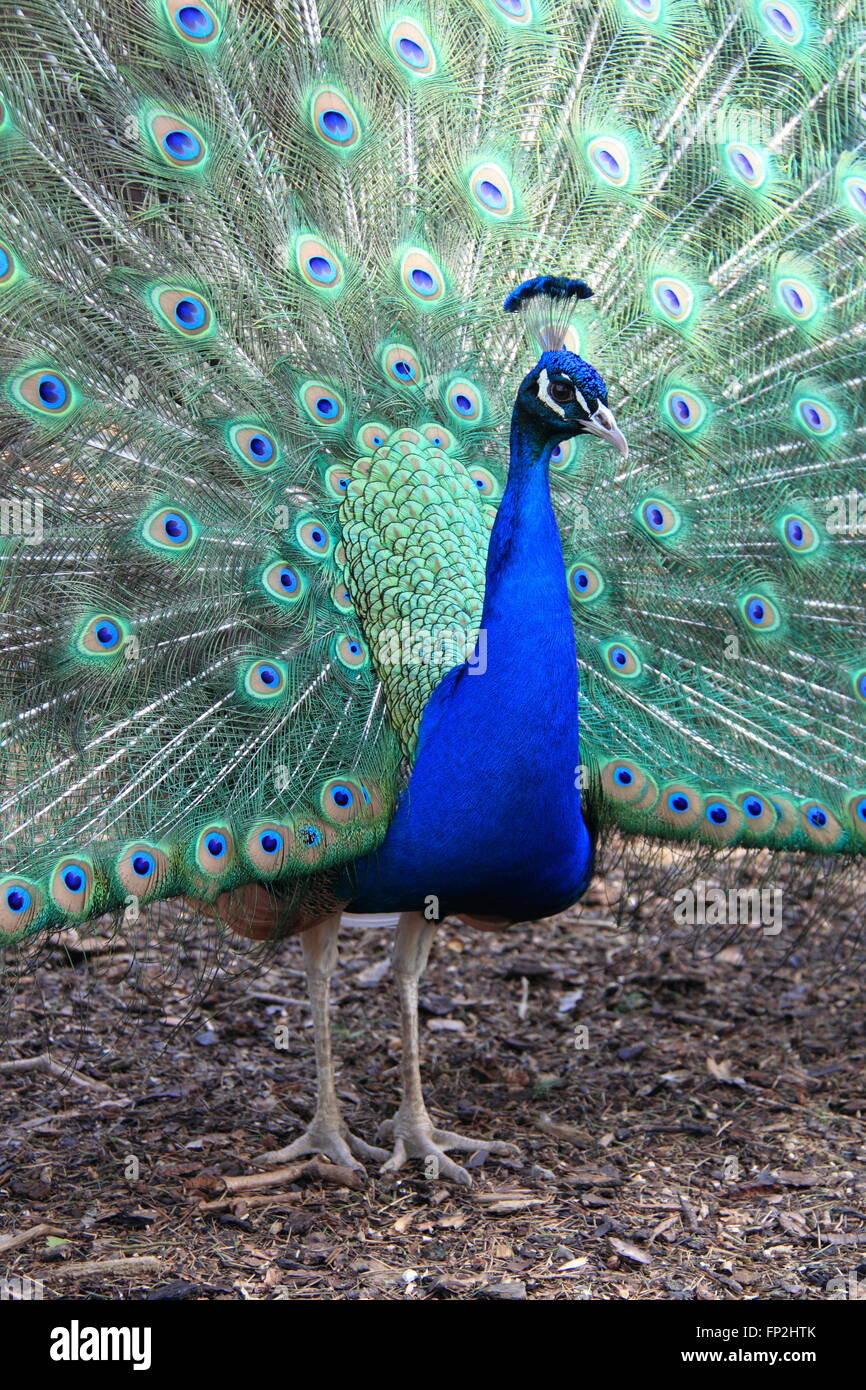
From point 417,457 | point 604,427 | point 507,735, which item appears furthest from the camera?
point 417,457

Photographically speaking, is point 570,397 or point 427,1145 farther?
point 427,1145

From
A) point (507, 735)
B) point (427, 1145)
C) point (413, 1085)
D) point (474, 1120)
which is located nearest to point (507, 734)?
point (507, 735)

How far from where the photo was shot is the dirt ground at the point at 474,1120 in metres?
3.28

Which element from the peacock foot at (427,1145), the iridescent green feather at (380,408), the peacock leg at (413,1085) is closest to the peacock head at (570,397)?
the iridescent green feather at (380,408)

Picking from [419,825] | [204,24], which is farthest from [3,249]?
[419,825]

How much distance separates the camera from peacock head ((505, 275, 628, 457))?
3.13m

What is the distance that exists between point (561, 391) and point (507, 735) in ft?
2.53

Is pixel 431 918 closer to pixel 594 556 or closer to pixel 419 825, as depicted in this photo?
pixel 419 825

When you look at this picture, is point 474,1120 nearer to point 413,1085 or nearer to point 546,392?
point 413,1085

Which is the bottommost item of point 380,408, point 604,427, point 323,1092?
point 323,1092

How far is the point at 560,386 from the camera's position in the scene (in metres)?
3.15

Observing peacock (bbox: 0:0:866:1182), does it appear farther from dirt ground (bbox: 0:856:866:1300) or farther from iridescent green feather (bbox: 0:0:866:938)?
dirt ground (bbox: 0:856:866:1300)

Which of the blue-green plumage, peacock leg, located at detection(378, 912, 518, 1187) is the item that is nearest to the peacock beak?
the blue-green plumage

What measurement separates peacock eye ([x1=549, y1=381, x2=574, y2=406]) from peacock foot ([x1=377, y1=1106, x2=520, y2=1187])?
6.23 ft
